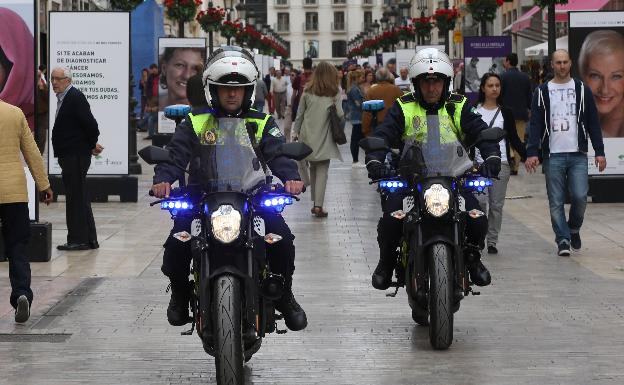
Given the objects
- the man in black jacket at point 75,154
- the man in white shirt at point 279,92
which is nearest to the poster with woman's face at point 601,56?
the man in black jacket at point 75,154

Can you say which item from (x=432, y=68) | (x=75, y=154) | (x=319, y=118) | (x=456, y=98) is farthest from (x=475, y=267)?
(x=319, y=118)

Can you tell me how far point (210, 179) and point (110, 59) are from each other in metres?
11.6

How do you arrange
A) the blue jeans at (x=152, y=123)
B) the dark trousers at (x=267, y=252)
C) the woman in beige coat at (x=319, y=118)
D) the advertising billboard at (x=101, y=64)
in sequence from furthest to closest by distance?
the blue jeans at (x=152, y=123)
the advertising billboard at (x=101, y=64)
the woman in beige coat at (x=319, y=118)
the dark trousers at (x=267, y=252)

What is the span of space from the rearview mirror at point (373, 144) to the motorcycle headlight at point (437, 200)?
0.38 metres

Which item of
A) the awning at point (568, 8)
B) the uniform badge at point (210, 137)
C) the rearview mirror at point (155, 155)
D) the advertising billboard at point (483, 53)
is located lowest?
the rearview mirror at point (155, 155)

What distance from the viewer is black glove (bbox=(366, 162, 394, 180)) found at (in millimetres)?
Answer: 8703

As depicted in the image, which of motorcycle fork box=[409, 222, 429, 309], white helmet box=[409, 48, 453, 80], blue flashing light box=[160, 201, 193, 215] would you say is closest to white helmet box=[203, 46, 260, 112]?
blue flashing light box=[160, 201, 193, 215]

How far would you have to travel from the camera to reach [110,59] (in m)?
18.5

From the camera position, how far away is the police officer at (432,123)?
875 cm

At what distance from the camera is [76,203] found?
46.1 ft

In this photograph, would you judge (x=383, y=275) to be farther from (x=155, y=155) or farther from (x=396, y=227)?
(x=155, y=155)

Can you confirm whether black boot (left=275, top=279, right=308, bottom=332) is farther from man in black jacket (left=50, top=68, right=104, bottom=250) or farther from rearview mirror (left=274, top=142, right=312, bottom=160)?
man in black jacket (left=50, top=68, right=104, bottom=250)

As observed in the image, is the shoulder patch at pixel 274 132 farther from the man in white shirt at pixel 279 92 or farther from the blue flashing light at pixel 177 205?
the man in white shirt at pixel 279 92

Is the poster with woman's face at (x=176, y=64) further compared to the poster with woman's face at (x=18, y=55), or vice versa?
the poster with woman's face at (x=176, y=64)
